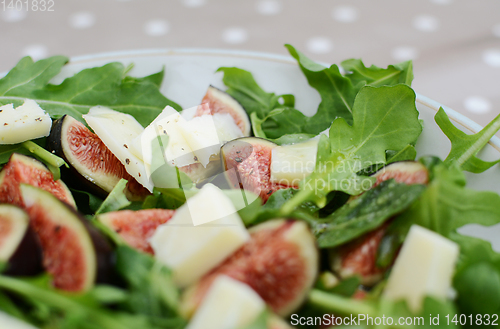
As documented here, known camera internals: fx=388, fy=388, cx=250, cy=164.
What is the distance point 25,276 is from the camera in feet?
3.44

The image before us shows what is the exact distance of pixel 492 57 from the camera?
3148mm

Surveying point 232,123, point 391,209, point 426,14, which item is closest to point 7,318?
point 391,209

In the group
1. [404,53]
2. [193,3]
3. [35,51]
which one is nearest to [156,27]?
[193,3]

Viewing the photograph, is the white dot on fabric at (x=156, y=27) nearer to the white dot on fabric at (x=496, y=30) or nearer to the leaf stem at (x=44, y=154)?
the leaf stem at (x=44, y=154)

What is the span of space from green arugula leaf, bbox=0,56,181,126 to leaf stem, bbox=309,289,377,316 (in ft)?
4.43

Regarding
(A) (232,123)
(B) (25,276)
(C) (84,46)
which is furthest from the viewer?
(C) (84,46)

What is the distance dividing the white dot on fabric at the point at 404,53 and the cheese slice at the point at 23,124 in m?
2.79

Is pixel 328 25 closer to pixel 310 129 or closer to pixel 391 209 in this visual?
pixel 310 129

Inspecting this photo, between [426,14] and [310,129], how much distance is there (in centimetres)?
231

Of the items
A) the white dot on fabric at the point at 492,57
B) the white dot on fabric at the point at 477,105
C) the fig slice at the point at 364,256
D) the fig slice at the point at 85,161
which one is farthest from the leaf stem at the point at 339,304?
the white dot on fabric at the point at 492,57

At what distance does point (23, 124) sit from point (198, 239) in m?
1.06

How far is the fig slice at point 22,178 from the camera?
1501 millimetres

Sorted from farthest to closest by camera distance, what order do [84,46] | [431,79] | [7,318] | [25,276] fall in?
[84,46] → [431,79] → [25,276] → [7,318]

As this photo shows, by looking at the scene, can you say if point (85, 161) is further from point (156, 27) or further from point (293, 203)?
point (156, 27)
